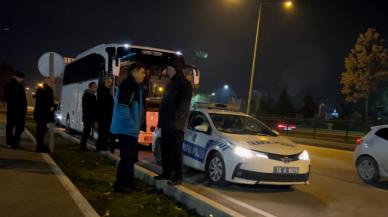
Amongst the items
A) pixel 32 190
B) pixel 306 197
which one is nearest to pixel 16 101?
pixel 32 190

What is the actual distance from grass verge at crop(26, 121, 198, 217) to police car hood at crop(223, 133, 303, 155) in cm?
203

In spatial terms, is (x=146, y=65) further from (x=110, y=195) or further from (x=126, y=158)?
(x=110, y=195)

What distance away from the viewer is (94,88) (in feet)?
44.9

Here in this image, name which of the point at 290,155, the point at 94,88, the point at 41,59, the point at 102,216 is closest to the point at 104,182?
the point at 102,216

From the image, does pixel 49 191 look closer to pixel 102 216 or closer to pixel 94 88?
pixel 102 216

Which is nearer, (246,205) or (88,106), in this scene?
(246,205)

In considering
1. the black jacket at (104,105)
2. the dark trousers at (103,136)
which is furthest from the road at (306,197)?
the black jacket at (104,105)

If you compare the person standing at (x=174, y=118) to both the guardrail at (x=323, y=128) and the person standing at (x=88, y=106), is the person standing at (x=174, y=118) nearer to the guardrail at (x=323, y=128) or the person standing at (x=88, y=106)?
the person standing at (x=88, y=106)

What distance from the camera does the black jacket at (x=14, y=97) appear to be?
1237 cm

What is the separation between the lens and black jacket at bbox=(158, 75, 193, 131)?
27.1 ft

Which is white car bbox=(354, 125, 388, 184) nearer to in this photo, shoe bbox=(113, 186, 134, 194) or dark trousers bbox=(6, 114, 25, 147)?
shoe bbox=(113, 186, 134, 194)

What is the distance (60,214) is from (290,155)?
4.70m

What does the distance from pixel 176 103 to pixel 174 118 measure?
0.82 feet

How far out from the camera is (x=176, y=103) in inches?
327
